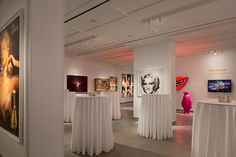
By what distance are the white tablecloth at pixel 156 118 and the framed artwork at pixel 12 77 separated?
338 cm

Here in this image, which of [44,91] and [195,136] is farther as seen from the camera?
[195,136]

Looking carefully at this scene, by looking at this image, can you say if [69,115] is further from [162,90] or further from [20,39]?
[20,39]

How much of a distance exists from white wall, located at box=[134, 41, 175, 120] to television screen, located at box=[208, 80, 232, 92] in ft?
12.5

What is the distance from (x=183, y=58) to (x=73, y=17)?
763 cm

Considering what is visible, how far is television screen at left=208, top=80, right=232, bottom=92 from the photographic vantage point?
8.15m

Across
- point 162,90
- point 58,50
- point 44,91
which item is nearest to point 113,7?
point 58,50

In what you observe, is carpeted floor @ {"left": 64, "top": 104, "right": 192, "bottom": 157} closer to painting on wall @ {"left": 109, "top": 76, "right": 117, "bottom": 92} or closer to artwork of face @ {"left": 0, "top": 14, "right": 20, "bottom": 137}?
artwork of face @ {"left": 0, "top": 14, "right": 20, "bottom": 137}

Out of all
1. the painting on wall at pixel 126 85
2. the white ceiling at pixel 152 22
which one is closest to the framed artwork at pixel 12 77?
the white ceiling at pixel 152 22

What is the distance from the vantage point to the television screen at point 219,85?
8152mm

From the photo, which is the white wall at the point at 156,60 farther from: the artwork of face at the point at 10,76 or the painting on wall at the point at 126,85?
the painting on wall at the point at 126,85

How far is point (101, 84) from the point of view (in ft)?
39.5

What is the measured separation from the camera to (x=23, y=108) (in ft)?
6.09

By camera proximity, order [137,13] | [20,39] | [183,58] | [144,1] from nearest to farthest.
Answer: [20,39] < [144,1] < [137,13] < [183,58]

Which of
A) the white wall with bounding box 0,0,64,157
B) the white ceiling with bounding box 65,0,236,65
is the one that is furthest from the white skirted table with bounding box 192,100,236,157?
the white ceiling with bounding box 65,0,236,65
